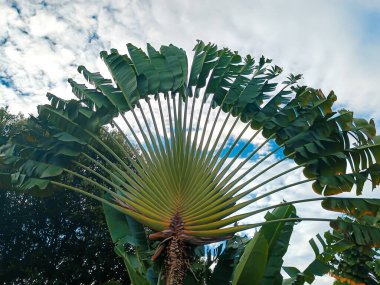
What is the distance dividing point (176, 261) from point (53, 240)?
801cm

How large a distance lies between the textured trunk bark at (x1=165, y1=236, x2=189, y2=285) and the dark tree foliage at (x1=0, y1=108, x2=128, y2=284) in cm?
709

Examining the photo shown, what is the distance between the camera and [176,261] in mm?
4660

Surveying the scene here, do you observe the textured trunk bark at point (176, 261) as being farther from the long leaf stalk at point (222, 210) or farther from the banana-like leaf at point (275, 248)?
the banana-like leaf at point (275, 248)

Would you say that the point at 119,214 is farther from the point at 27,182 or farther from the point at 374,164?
the point at 374,164

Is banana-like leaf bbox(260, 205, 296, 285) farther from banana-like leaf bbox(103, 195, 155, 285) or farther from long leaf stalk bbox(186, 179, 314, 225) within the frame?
banana-like leaf bbox(103, 195, 155, 285)

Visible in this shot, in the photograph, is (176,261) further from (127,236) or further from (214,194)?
(127,236)

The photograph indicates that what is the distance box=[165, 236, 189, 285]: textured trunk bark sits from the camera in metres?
4.62

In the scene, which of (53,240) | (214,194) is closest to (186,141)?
(214,194)

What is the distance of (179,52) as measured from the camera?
6.68 meters

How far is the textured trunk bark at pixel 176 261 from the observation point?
4.62 metres

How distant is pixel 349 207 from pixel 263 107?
2.21m

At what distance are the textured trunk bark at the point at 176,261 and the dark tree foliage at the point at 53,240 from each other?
709 centimetres

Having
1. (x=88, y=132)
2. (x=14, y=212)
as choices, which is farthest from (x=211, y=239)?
(x=14, y=212)

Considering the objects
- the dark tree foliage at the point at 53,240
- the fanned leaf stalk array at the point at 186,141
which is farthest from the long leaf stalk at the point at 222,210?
the dark tree foliage at the point at 53,240
